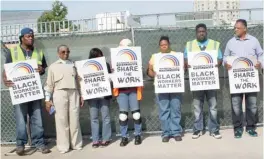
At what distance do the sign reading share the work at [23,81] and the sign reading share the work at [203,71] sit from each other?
257 cm

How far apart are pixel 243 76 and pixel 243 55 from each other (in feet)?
1.20

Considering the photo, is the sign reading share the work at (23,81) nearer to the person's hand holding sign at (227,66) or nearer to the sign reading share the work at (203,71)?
the sign reading share the work at (203,71)

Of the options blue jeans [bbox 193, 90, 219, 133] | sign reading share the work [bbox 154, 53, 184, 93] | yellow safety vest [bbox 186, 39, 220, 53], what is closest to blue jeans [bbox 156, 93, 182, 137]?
sign reading share the work [bbox 154, 53, 184, 93]

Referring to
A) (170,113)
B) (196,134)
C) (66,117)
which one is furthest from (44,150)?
(196,134)

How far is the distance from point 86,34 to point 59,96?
1.45m

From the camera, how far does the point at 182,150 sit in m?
6.43

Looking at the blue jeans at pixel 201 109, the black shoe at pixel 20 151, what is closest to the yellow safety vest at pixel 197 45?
the blue jeans at pixel 201 109

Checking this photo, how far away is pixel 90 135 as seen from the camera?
7.55 metres

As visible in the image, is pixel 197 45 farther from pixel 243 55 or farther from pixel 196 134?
pixel 196 134

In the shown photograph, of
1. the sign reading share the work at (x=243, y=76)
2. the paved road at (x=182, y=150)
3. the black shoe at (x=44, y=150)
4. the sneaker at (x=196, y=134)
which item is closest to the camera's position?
the paved road at (x=182, y=150)

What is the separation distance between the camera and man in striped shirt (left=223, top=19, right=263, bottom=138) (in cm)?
679

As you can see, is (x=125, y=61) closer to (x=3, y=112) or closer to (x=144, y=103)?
(x=144, y=103)

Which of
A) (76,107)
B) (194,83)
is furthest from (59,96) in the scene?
(194,83)

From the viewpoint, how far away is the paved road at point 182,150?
6.14 m
